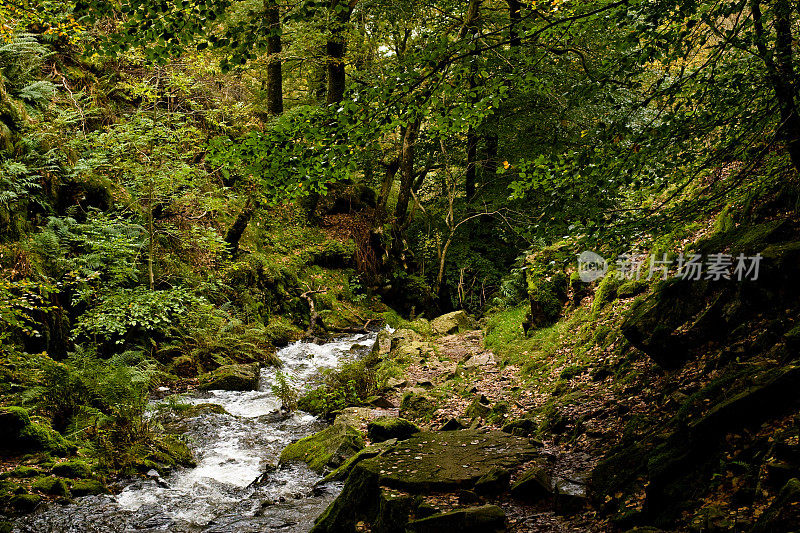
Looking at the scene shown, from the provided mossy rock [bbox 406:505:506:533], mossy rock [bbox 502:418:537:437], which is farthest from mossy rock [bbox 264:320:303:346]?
mossy rock [bbox 406:505:506:533]

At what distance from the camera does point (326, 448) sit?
7.91m

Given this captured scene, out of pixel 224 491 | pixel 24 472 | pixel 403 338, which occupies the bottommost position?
pixel 224 491

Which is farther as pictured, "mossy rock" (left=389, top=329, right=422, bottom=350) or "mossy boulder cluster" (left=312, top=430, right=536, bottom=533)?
"mossy rock" (left=389, top=329, right=422, bottom=350)

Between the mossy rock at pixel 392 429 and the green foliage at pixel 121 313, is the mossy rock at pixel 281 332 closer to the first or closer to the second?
the green foliage at pixel 121 313

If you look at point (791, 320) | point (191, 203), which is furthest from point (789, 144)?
point (191, 203)

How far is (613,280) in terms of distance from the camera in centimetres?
987

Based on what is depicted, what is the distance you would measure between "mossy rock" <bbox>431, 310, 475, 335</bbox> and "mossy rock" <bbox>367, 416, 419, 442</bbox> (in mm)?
7868

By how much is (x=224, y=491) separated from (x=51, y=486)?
82.9 inches

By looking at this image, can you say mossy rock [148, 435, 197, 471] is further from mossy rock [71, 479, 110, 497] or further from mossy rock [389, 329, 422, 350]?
mossy rock [389, 329, 422, 350]

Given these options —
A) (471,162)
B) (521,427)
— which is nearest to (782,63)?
(521,427)

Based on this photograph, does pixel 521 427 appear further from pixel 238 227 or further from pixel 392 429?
pixel 238 227

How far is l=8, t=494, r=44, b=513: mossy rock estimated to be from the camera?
18.5 ft

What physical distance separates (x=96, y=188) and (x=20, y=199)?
1.97 m

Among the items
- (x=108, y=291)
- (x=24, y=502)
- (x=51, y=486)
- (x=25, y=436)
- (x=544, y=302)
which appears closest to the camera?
(x=24, y=502)
